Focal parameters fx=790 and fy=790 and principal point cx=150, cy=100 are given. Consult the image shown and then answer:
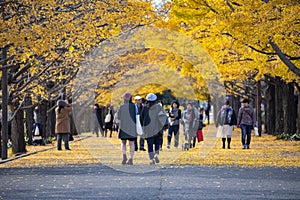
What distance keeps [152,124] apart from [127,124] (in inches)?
45.4

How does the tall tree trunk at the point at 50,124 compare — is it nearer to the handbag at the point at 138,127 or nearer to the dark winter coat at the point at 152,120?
the dark winter coat at the point at 152,120

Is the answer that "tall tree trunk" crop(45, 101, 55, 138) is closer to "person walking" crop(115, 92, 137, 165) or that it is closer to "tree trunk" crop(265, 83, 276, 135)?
"tree trunk" crop(265, 83, 276, 135)

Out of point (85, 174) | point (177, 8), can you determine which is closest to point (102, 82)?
point (177, 8)

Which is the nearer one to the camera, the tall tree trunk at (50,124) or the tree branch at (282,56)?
the tree branch at (282,56)

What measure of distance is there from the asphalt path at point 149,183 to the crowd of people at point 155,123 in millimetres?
1276

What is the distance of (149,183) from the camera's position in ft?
45.5

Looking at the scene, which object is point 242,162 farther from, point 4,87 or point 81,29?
point 4,87

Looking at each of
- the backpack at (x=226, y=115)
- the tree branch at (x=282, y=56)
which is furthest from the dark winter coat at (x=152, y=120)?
the backpack at (x=226, y=115)

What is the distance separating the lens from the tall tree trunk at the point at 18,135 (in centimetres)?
2675

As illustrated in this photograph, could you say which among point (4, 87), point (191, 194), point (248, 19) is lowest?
point (191, 194)

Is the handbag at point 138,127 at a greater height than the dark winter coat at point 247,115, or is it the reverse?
the dark winter coat at point 247,115

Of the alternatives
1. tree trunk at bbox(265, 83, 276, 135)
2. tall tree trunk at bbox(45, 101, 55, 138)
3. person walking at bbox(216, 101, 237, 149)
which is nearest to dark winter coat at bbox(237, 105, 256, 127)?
person walking at bbox(216, 101, 237, 149)

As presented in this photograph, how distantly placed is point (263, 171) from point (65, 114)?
43.3 ft

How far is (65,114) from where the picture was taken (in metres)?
28.5
